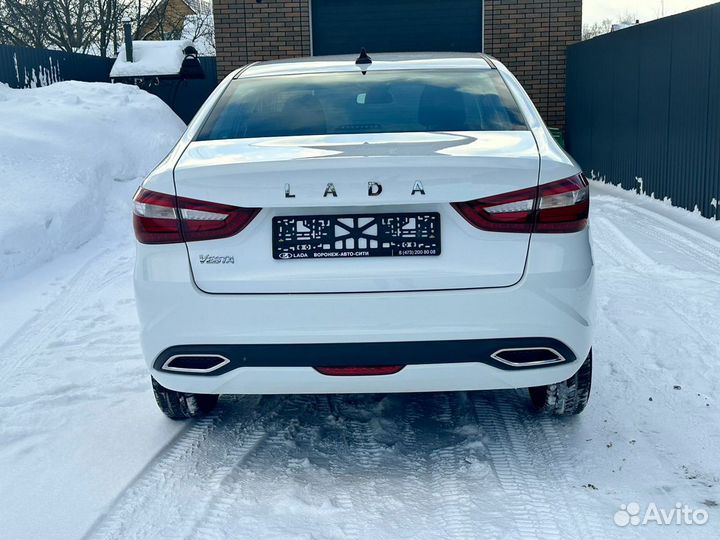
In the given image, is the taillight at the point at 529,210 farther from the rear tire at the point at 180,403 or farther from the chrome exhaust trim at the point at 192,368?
the rear tire at the point at 180,403

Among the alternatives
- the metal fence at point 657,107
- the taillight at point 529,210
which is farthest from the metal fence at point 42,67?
the taillight at point 529,210

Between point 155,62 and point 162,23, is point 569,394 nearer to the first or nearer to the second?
point 155,62

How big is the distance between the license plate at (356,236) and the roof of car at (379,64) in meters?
1.32

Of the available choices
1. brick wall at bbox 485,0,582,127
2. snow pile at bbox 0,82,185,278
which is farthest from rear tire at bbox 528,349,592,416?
brick wall at bbox 485,0,582,127

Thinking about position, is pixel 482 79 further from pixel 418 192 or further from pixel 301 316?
pixel 301 316

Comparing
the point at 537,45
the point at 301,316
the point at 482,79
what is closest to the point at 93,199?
the point at 482,79

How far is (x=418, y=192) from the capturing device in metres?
2.76

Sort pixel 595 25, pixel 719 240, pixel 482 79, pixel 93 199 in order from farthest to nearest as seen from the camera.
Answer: pixel 595 25, pixel 93 199, pixel 719 240, pixel 482 79

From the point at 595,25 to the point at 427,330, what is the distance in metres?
59.1

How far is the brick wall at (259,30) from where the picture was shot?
14.2 meters

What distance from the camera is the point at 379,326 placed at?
9.17 ft

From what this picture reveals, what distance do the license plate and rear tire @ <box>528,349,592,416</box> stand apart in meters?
0.95

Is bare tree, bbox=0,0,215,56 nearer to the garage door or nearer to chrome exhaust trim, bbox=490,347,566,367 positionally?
the garage door

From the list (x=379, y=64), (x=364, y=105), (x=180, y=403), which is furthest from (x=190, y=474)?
(x=379, y=64)
